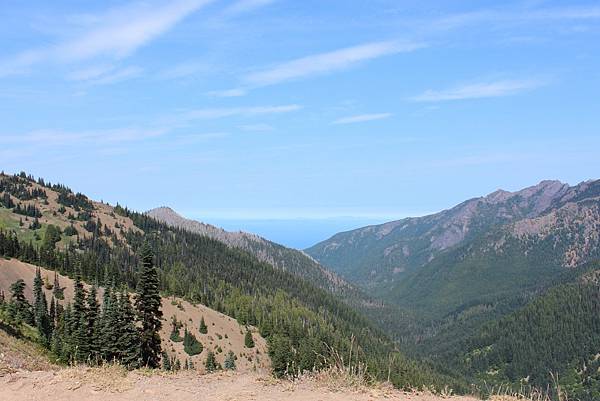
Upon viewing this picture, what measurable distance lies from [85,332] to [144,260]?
19368mm

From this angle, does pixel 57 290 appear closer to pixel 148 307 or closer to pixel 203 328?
pixel 203 328

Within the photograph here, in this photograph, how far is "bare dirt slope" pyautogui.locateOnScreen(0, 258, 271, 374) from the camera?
427 feet

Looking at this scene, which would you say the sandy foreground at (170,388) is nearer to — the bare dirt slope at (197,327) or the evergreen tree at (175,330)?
the bare dirt slope at (197,327)

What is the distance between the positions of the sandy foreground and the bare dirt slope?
105909 mm

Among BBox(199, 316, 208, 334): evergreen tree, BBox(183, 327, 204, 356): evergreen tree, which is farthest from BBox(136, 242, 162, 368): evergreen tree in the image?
BBox(199, 316, 208, 334): evergreen tree

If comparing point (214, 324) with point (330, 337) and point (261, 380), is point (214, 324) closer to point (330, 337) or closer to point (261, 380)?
point (330, 337)

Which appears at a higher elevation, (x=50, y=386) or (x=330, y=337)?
(x=50, y=386)

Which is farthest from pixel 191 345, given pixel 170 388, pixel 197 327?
pixel 170 388

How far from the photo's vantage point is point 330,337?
654 feet

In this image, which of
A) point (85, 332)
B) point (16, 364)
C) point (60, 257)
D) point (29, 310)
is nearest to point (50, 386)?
point (16, 364)

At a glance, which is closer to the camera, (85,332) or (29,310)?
(85,332)

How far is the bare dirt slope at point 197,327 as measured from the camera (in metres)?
130

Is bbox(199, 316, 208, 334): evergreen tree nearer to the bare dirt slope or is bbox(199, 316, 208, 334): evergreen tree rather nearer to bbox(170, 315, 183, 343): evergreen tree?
the bare dirt slope

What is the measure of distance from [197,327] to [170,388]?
142m
